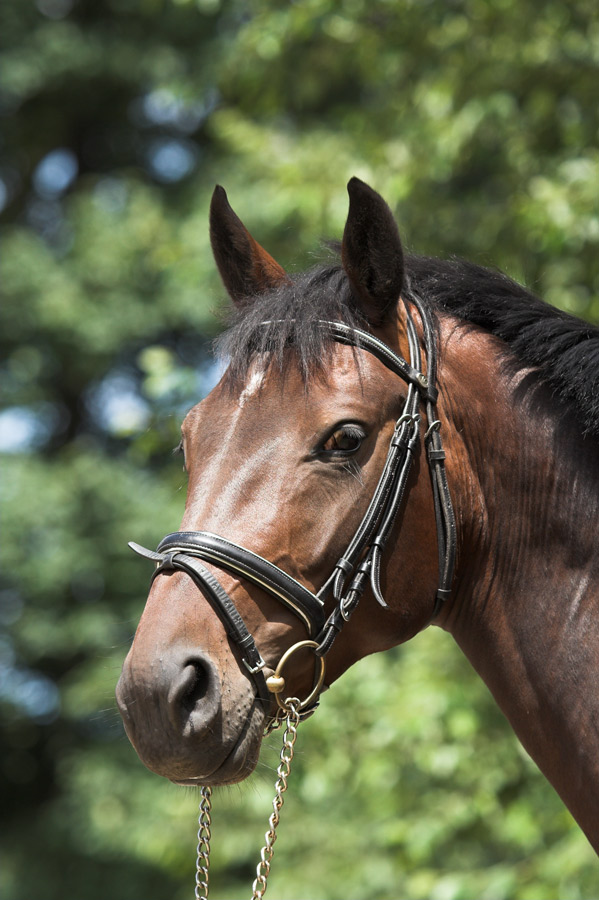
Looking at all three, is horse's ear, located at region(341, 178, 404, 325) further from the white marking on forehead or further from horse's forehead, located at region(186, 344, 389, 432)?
the white marking on forehead

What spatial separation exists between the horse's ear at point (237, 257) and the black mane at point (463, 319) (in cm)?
16

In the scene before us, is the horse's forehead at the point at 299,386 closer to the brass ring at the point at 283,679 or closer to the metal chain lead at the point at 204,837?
the brass ring at the point at 283,679

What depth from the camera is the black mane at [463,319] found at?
2152 millimetres

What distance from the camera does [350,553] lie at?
203 cm

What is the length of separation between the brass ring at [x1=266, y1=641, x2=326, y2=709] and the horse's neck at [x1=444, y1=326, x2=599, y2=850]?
0.45 metres

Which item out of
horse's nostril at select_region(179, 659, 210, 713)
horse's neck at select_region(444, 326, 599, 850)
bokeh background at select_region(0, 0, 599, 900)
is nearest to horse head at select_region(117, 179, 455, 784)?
horse's nostril at select_region(179, 659, 210, 713)

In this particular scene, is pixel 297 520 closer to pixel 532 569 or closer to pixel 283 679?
pixel 283 679

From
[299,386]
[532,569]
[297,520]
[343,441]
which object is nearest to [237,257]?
[299,386]

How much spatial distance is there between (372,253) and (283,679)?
3.47ft

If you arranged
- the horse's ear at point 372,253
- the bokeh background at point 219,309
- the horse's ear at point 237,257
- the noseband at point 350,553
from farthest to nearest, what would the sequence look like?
the bokeh background at point 219,309 < the horse's ear at point 237,257 < the horse's ear at point 372,253 < the noseband at point 350,553

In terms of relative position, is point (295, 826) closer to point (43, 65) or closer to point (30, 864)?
point (30, 864)

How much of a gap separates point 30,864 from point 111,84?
34.6ft

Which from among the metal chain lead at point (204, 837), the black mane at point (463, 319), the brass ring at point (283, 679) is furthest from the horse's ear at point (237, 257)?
the metal chain lead at point (204, 837)

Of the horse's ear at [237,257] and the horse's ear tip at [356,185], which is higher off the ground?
the horse's ear tip at [356,185]
